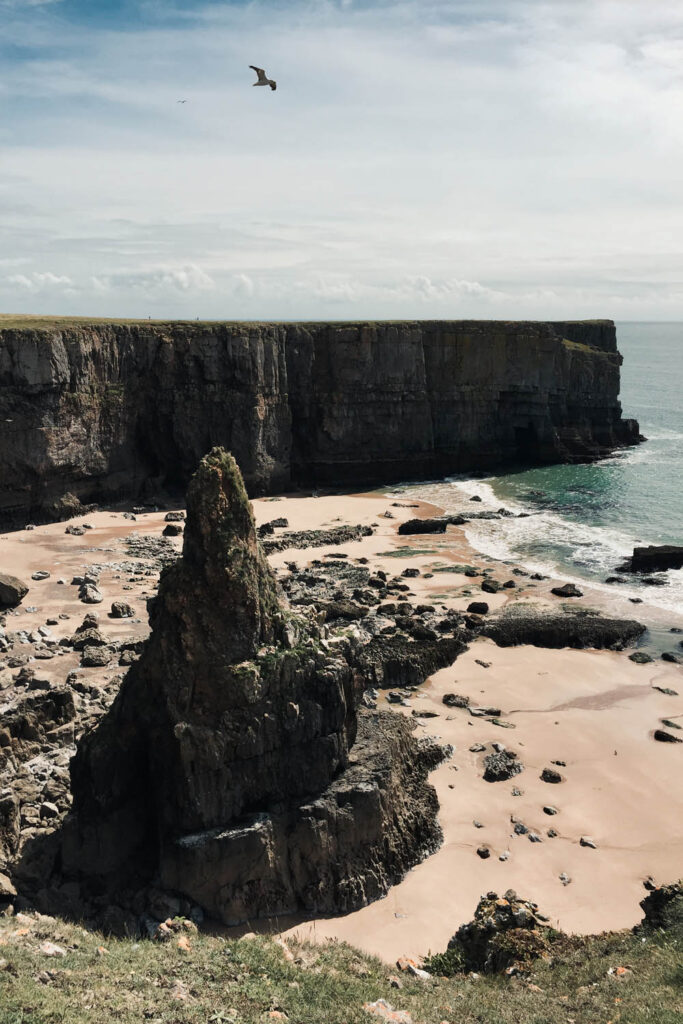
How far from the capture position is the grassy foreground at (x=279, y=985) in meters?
11.6

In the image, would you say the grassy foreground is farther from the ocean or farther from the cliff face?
the cliff face

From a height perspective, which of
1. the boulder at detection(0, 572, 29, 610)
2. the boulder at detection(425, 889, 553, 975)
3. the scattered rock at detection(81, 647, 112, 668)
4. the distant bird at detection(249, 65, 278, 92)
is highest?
the distant bird at detection(249, 65, 278, 92)

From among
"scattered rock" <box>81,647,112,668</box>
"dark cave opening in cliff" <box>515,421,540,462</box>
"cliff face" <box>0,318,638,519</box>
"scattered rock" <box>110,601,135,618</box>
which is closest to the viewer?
"scattered rock" <box>81,647,112,668</box>

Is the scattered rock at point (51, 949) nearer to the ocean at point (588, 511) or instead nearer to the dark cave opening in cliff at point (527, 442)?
the ocean at point (588, 511)

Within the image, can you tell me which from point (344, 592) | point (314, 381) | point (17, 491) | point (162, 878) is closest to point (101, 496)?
point (17, 491)

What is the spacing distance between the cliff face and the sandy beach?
14.3 meters

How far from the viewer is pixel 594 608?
39.3 meters

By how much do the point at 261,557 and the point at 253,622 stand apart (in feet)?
6.24

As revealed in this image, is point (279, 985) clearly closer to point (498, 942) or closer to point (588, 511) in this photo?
point (498, 942)

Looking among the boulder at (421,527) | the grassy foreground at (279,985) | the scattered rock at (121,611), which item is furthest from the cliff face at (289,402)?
the grassy foreground at (279,985)

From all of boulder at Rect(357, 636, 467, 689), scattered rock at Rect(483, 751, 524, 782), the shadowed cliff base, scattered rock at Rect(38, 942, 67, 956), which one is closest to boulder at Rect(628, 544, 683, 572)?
boulder at Rect(357, 636, 467, 689)

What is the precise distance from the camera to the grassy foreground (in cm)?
1160

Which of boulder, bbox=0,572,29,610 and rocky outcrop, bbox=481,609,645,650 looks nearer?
rocky outcrop, bbox=481,609,645,650

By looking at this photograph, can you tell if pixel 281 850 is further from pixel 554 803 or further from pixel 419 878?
pixel 554 803
